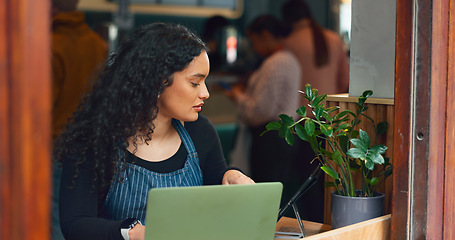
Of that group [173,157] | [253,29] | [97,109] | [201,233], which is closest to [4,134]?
[201,233]

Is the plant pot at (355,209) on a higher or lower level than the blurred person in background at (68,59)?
lower

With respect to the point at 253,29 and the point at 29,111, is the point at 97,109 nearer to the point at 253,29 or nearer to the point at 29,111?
the point at 29,111

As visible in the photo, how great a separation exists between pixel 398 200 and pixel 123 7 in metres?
4.30

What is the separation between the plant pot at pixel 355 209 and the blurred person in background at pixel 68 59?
4.35 ft

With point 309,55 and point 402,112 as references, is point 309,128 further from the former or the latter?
point 309,55

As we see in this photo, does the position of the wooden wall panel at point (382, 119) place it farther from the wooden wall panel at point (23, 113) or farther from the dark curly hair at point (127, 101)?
the wooden wall panel at point (23, 113)

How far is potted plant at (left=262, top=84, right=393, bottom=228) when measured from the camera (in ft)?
5.36

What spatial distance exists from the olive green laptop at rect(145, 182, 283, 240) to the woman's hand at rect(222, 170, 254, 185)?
15.3 inches

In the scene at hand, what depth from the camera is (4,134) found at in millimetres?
807

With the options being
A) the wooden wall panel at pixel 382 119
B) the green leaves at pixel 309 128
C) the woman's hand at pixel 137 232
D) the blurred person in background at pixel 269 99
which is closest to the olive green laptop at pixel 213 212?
the woman's hand at pixel 137 232

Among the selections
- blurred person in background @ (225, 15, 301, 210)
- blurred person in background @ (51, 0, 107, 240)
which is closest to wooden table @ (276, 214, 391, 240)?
blurred person in background @ (51, 0, 107, 240)

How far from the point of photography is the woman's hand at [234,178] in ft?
5.68

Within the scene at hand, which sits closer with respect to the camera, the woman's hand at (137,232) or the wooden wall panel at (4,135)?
the wooden wall panel at (4,135)

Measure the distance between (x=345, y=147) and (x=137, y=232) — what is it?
66 centimetres
